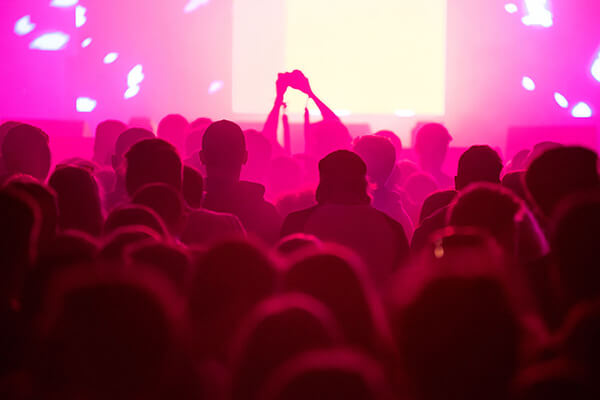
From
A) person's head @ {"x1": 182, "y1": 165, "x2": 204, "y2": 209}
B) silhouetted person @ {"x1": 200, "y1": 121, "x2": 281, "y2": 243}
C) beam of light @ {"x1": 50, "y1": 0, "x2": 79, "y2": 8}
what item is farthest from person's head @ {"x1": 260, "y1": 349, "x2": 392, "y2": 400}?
beam of light @ {"x1": 50, "y1": 0, "x2": 79, "y2": 8}

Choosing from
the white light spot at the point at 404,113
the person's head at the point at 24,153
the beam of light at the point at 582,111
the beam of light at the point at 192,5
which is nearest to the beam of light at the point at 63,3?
the beam of light at the point at 192,5

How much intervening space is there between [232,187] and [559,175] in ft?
5.65

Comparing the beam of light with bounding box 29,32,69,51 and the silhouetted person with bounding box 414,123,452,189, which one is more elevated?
the beam of light with bounding box 29,32,69,51

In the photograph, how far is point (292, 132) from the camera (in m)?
9.85

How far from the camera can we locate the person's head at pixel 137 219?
1487mm

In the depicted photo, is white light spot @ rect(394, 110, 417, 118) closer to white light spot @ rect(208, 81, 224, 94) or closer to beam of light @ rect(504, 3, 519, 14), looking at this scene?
beam of light @ rect(504, 3, 519, 14)

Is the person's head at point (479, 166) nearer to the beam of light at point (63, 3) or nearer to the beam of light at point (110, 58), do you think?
the beam of light at point (110, 58)

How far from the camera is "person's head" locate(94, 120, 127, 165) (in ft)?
17.0

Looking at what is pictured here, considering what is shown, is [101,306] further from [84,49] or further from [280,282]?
[84,49]

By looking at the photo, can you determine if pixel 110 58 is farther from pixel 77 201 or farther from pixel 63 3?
pixel 77 201

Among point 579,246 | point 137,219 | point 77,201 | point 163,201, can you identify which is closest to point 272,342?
point 579,246

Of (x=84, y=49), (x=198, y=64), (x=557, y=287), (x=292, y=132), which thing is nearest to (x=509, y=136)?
(x=292, y=132)

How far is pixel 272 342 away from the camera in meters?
0.81

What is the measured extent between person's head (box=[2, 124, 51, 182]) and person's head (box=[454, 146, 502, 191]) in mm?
1997
